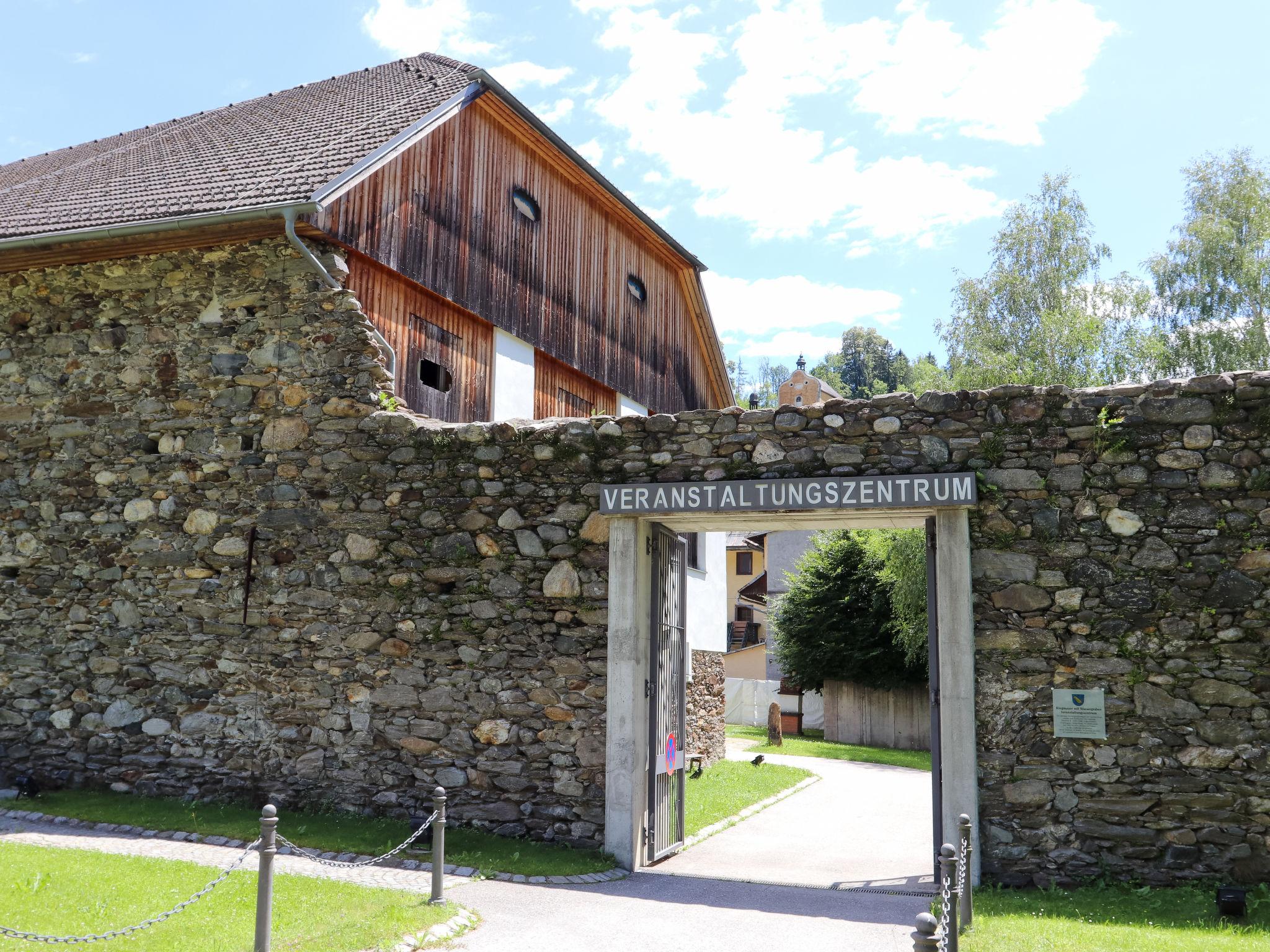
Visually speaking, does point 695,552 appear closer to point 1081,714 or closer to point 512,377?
point 512,377

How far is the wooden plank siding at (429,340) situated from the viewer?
1146 cm

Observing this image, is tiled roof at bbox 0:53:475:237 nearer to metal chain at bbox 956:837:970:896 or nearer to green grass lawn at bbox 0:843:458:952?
green grass lawn at bbox 0:843:458:952

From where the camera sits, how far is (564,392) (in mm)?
15148

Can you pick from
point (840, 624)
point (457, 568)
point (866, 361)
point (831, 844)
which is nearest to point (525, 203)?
point (457, 568)

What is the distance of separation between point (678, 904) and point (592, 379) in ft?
31.2

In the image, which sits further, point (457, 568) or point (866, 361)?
point (866, 361)

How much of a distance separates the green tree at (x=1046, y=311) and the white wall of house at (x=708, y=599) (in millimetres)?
12249

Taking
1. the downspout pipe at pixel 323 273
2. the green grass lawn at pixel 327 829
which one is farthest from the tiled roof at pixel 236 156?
the green grass lawn at pixel 327 829

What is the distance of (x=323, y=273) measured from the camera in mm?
10211

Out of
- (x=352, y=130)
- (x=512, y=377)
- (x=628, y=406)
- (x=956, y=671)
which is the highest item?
(x=352, y=130)

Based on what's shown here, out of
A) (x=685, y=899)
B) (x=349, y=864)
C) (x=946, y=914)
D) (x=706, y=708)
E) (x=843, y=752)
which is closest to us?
(x=946, y=914)

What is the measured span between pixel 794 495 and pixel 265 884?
4873mm

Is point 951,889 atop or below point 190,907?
atop

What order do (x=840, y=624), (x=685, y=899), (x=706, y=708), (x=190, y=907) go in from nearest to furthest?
(x=190, y=907) → (x=685, y=899) → (x=706, y=708) → (x=840, y=624)
